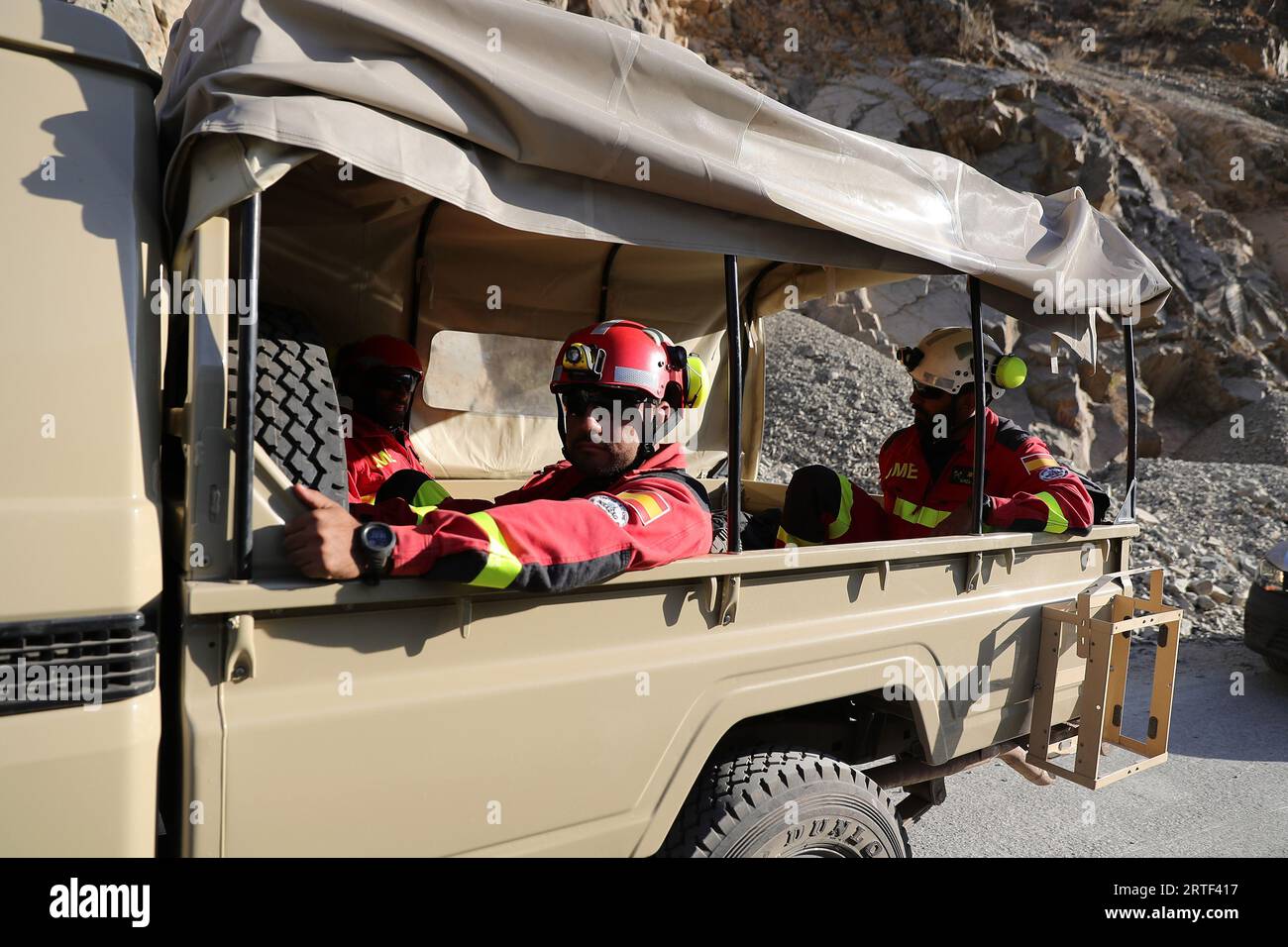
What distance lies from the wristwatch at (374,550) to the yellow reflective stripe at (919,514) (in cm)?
294

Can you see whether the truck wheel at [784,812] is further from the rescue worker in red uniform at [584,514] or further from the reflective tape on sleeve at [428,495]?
the reflective tape on sleeve at [428,495]

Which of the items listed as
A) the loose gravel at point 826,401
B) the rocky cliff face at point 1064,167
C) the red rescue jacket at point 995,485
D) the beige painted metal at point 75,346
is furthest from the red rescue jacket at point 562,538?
the rocky cliff face at point 1064,167

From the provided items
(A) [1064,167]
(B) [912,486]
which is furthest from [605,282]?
(A) [1064,167]

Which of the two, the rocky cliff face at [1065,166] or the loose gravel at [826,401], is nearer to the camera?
the loose gravel at [826,401]

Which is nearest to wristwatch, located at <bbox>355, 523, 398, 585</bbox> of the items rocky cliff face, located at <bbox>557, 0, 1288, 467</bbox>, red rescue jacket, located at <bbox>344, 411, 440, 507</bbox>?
red rescue jacket, located at <bbox>344, 411, 440, 507</bbox>

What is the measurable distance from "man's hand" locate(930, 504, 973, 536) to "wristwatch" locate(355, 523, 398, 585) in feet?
9.56

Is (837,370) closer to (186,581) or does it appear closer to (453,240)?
(453,240)

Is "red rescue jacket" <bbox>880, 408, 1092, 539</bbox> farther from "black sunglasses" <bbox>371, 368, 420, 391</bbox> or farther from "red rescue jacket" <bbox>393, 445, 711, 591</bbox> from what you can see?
"black sunglasses" <bbox>371, 368, 420, 391</bbox>

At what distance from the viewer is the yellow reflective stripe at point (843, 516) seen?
4.03 m

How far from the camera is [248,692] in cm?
167

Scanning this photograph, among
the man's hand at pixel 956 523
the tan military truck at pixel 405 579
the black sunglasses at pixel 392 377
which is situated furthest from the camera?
the man's hand at pixel 956 523

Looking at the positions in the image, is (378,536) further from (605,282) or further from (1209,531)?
(1209,531)

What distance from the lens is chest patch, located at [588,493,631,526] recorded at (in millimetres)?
2160
